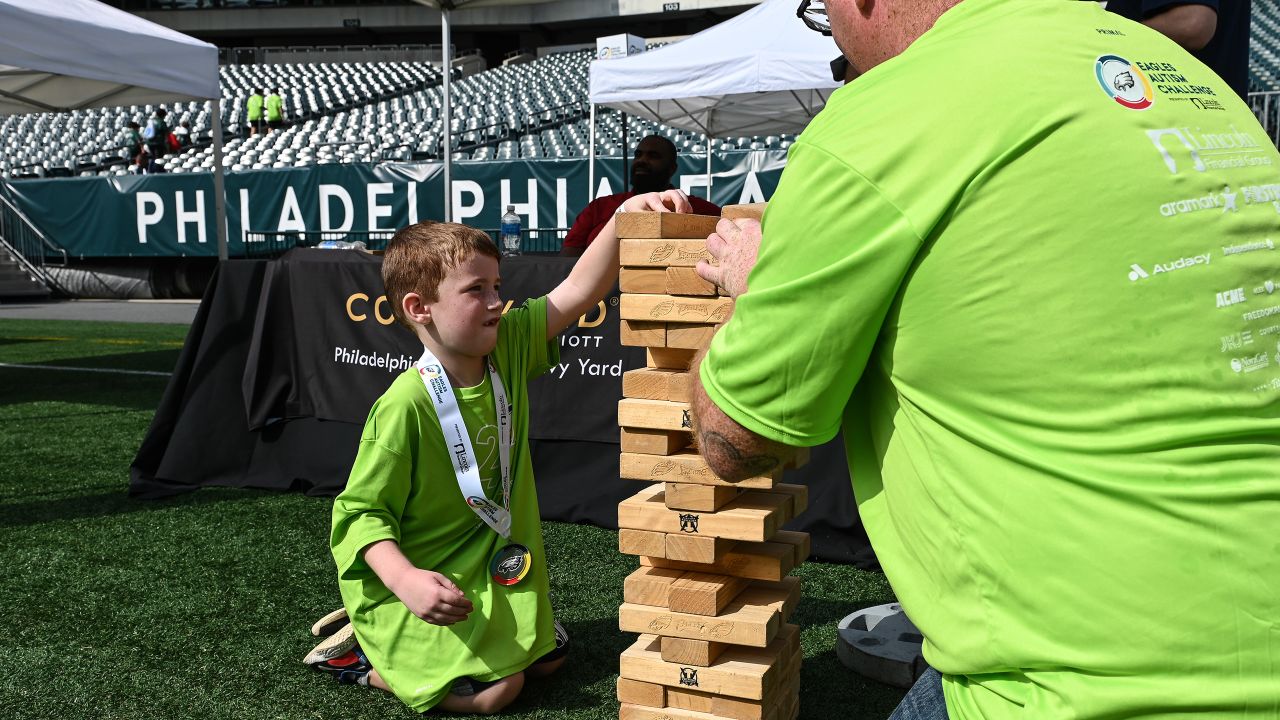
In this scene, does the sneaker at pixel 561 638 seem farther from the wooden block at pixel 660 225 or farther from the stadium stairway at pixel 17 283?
A: the stadium stairway at pixel 17 283

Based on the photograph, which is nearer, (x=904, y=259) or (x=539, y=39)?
(x=904, y=259)

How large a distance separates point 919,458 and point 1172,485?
0.24 metres

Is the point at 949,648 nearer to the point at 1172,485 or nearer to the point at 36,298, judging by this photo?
the point at 1172,485

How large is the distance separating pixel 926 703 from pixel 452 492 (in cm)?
203

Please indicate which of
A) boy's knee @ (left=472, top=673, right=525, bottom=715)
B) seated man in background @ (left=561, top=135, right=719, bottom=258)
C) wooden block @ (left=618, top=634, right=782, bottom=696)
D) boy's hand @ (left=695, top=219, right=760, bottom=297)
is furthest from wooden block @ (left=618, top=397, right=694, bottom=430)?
seated man in background @ (left=561, top=135, right=719, bottom=258)

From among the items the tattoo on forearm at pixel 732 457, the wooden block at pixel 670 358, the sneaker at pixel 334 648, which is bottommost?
the sneaker at pixel 334 648

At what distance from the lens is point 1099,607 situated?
103 cm

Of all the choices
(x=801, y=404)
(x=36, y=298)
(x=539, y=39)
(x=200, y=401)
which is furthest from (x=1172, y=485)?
(x=539, y=39)

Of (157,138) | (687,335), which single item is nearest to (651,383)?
(687,335)

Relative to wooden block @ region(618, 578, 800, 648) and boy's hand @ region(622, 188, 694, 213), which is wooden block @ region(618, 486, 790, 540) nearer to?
wooden block @ region(618, 578, 800, 648)

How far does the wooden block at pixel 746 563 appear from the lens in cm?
270

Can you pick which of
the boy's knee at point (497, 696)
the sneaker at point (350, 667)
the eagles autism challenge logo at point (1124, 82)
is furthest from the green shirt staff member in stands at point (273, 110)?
the eagles autism challenge logo at point (1124, 82)

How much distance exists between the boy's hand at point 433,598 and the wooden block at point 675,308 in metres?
0.83

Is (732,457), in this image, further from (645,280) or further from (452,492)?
(452,492)
